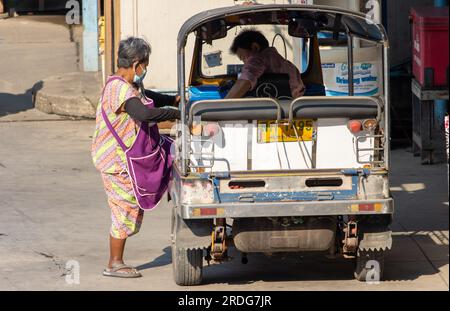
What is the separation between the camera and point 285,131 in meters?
7.73

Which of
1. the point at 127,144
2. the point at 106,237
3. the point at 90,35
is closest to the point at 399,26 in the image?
the point at 90,35

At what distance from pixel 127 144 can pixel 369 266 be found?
194 cm

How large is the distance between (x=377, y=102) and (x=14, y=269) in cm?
312

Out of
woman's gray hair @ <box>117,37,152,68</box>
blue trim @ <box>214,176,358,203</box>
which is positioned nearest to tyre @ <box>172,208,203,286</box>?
blue trim @ <box>214,176,358,203</box>

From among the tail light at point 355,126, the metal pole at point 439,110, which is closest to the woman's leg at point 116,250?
the tail light at point 355,126

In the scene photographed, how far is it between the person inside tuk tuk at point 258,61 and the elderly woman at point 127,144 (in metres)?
0.82

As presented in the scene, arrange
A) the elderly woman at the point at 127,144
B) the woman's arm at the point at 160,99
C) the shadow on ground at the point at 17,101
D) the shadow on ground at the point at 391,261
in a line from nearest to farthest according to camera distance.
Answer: the elderly woman at the point at 127,144
the shadow on ground at the point at 391,261
the woman's arm at the point at 160,99
the shadow on ground at the point at 17,101

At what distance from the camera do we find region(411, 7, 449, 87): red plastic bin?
26.4ft

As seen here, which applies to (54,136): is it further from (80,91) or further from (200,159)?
(200,159)

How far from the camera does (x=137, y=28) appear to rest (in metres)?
14.8

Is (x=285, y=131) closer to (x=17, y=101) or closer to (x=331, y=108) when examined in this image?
(x=331, y=108)

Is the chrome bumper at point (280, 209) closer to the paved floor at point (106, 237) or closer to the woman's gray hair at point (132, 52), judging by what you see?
the paved floor at point (106, 237)

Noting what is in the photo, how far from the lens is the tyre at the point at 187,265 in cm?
786

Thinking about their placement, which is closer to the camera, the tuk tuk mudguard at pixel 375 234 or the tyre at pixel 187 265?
the tuk tuk mudguard at pixel 375 234
